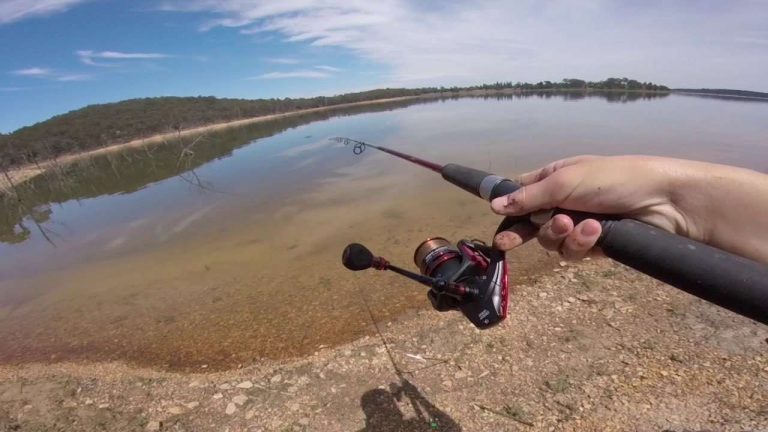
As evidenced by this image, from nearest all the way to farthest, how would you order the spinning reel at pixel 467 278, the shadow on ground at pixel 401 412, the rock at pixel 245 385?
the spinning reel at pixel 467 278
the shadow on ground at pixel 401 412
the rock at pixel 245 385

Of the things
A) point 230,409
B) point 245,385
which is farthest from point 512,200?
point 245,385

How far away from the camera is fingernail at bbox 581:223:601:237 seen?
5.33 feet

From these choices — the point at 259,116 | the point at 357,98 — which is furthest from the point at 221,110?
the point at 357,98

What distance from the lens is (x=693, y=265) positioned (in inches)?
48.2

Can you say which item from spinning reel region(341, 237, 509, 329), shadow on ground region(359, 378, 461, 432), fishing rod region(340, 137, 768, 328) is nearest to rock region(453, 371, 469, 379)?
shadow on ground region(359, 378, 461, 432)

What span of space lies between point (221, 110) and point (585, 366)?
131 metres

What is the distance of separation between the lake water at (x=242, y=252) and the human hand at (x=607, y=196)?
4818mm

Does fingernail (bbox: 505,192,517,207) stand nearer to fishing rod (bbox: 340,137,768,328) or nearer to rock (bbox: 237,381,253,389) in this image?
fishing rod (bbox: 340,137,768,328)

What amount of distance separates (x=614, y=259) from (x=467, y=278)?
36.2 inches

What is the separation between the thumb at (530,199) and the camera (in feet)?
5.70

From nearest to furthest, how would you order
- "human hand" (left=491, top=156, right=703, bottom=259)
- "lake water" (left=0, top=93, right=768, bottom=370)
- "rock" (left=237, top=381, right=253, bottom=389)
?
"human hand" (left=491, top=156, right=703, bottom=259)
"rock" (left=237, top=381, right=253, bottom=389)
"lake water" (left=0, top=93, right=768, bottom=370)

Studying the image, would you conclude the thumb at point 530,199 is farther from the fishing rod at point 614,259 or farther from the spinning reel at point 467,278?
the spinning reel at point 467,278

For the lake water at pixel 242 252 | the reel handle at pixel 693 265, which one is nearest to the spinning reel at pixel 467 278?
the reel handle at pixel 693 265

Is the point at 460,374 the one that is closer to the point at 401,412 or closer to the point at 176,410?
the point at 401,412
